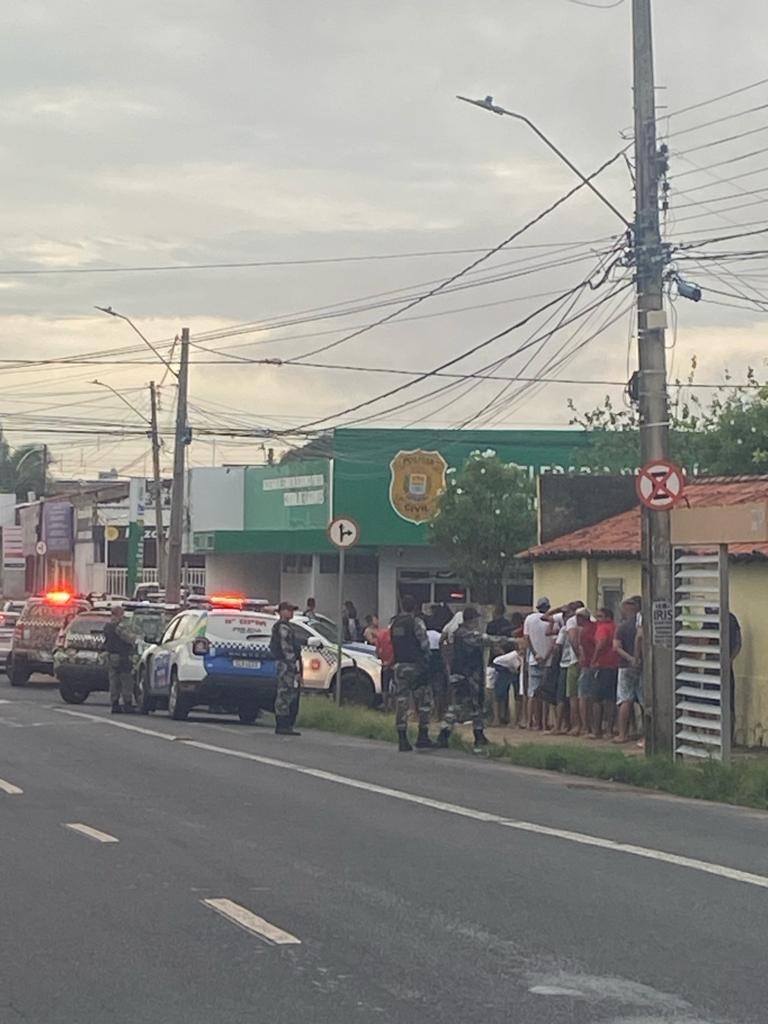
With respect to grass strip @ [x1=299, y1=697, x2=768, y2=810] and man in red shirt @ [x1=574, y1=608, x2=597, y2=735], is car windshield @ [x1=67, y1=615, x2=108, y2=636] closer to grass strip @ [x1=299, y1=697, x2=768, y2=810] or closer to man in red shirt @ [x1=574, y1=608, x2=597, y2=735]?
man in red shirt @ [x1=574, y1=608, x2=597, y2=735]

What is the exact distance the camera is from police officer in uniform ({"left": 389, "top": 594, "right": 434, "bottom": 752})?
20.1 meters

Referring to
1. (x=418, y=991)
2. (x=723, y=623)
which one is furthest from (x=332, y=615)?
(x=418, y=991)

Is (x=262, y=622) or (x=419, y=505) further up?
(x=419, y=505)

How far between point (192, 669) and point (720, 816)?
1201 cm

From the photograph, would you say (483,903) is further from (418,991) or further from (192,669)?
(192,669)

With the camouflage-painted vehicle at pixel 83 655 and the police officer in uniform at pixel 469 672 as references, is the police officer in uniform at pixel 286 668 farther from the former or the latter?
the camouflage-painted vehicle at pixel 83 655

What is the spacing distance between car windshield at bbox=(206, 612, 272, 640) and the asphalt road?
8109 millimetres

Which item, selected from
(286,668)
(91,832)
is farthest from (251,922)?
(286,668)

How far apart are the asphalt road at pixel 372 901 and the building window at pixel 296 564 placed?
3221 cm

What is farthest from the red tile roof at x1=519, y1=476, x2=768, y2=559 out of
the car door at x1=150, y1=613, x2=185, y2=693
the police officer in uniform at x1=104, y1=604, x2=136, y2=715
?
the police officer in uniform at x1=104, y1=604, x2=136, y2=715

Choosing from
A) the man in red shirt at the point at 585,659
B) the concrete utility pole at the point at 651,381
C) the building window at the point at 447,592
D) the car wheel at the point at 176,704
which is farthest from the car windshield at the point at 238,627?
the building window at the point at 447,592

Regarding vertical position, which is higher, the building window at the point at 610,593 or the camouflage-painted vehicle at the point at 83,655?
the building window at the point at 610,593

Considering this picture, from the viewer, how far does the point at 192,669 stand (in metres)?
25.4

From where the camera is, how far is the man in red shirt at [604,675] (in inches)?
884
